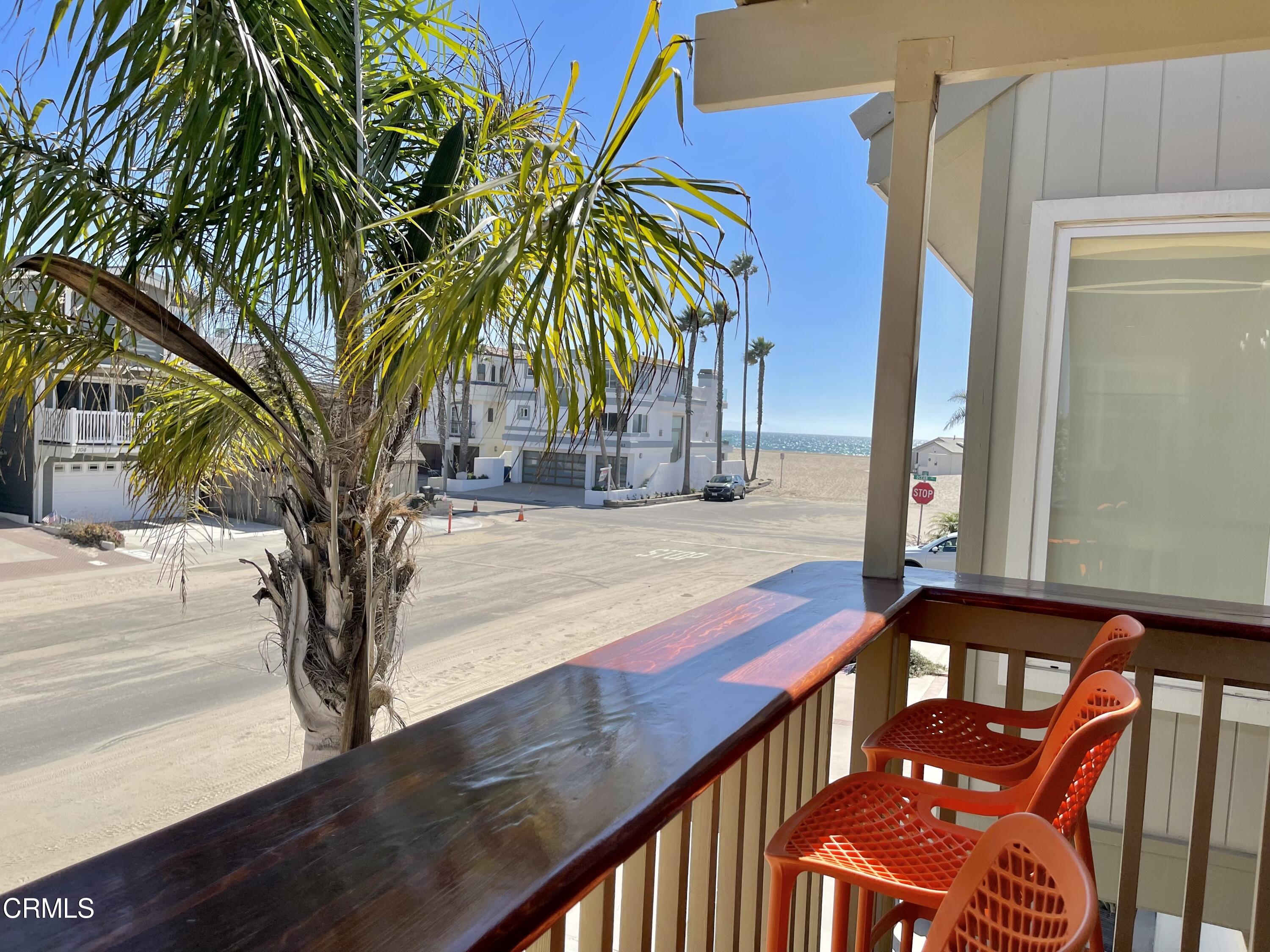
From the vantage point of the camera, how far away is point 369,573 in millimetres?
3143

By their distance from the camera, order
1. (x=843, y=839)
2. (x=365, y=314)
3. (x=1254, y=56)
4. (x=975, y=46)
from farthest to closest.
Answer: 1. (x=1254, y=56)
2. (x=365, y=314)
3. (x=975, y=46)
4. (x=843, y=839)

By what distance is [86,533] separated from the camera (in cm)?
1220

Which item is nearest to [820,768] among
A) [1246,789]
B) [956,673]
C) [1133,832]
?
[956,673]

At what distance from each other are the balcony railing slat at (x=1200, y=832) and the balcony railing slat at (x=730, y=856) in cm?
90

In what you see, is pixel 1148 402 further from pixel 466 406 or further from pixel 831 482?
pixel 831 482

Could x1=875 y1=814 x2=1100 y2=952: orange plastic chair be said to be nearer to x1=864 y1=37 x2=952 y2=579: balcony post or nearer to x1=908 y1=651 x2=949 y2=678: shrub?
x1=864 y1=37 x2=952 y2=579: balcony post

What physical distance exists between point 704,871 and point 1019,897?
1.32ft

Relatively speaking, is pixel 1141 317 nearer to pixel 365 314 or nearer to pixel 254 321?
pixel 365 314

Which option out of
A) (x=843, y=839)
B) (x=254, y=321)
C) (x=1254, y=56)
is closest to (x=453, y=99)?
(x=254, y=321)

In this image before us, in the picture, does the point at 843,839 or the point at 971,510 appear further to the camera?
the point at 971,510

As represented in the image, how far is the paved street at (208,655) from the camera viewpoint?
6.61m

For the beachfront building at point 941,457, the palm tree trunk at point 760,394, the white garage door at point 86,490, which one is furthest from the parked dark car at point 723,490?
the white garage door at point 86,490

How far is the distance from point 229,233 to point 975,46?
1.93 meters

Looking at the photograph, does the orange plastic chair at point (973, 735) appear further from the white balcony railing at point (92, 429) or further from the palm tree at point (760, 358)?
the palm tree at point (760, 358)
